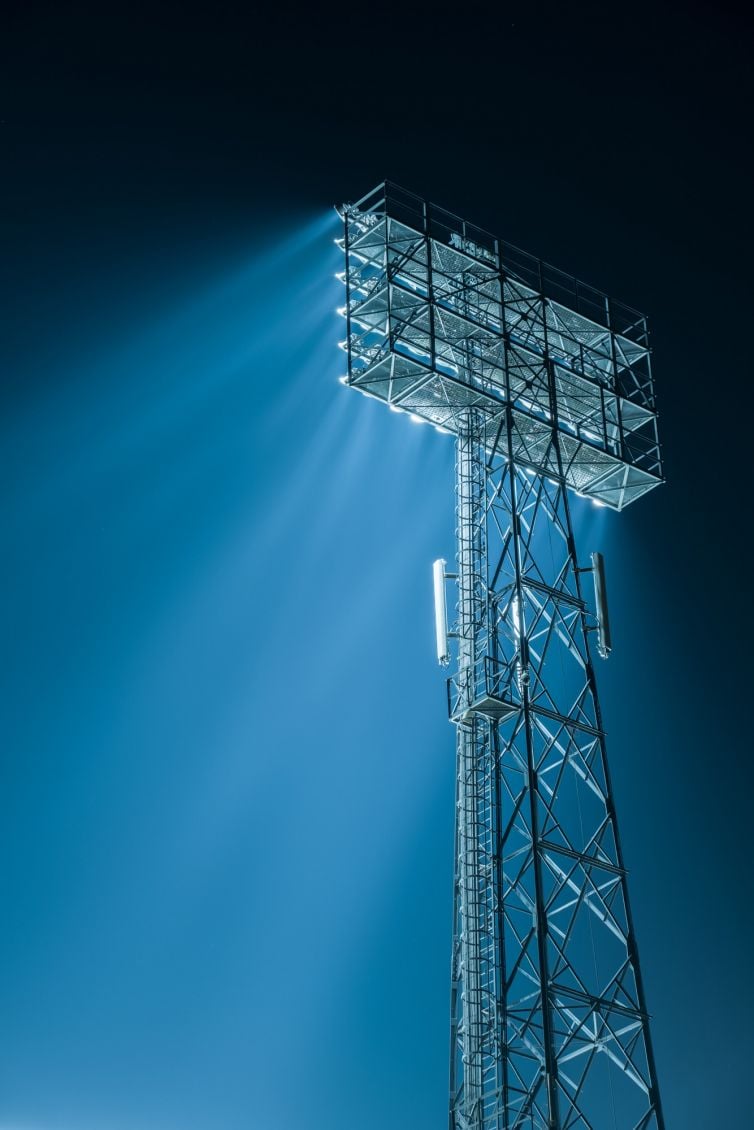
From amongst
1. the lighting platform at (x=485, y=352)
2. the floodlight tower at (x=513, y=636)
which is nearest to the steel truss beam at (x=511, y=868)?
the floodlight tower at (x=513, y=636)

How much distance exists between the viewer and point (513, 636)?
77.1ft

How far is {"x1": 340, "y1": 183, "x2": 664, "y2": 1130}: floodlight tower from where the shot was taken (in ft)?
69.3

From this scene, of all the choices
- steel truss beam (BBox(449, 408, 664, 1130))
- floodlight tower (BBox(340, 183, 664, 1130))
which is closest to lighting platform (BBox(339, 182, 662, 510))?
floodlight tower (BBox(340, 183, 664, 1130))

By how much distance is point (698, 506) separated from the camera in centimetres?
3603

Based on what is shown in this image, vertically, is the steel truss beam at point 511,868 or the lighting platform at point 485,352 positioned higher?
the lighting platform at point 485,352

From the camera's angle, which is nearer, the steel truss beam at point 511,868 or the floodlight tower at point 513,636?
the steel truss beam at point 511,868

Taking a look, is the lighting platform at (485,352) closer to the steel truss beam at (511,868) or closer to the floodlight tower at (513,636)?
the floodlight tower at (513,636)

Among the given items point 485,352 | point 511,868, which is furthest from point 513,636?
point 511,868

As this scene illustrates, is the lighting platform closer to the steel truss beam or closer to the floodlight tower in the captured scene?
the floodlight tower

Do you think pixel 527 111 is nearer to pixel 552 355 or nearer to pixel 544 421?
pixel 552 355

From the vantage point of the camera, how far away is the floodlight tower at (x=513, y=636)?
21.1 m

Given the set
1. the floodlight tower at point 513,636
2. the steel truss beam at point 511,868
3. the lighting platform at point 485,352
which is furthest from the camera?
the lighting platform at point 485,352

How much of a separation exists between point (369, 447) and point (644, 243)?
987 centimetres

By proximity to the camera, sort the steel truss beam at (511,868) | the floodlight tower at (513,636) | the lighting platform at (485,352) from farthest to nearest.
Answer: the lighting platform at (485,352) < the floodlight tower at (513,636) < the steel truss beam at (511,868)
